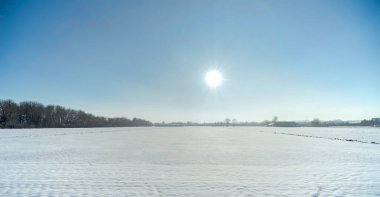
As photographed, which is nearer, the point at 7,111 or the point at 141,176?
the point at 141,176

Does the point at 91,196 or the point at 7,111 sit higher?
the point at 7,111

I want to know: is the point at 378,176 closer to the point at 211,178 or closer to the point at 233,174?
the point at 233,174

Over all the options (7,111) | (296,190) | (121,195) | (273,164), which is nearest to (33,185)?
(121,195)

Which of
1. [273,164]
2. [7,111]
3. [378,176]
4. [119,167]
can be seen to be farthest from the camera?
[7,111]

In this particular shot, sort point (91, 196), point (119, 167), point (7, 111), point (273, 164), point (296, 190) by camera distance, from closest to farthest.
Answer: point (91, 196) → point (296, 190) → point (119, 167) → point (273, 164) → point (7, 111)

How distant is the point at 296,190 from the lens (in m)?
10.8

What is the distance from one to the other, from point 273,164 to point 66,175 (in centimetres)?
976

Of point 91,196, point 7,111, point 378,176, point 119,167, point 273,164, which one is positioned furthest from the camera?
point 7,111

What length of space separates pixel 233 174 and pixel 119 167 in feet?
17.0

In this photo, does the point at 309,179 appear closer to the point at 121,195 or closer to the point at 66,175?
the point at 121,195

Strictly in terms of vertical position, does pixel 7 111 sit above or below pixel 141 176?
above

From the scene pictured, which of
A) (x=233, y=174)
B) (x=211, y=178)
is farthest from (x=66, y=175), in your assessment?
(x=233, y=174)

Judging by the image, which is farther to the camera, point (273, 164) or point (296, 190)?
point (273, 164)

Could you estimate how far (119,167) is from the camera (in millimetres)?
15656
